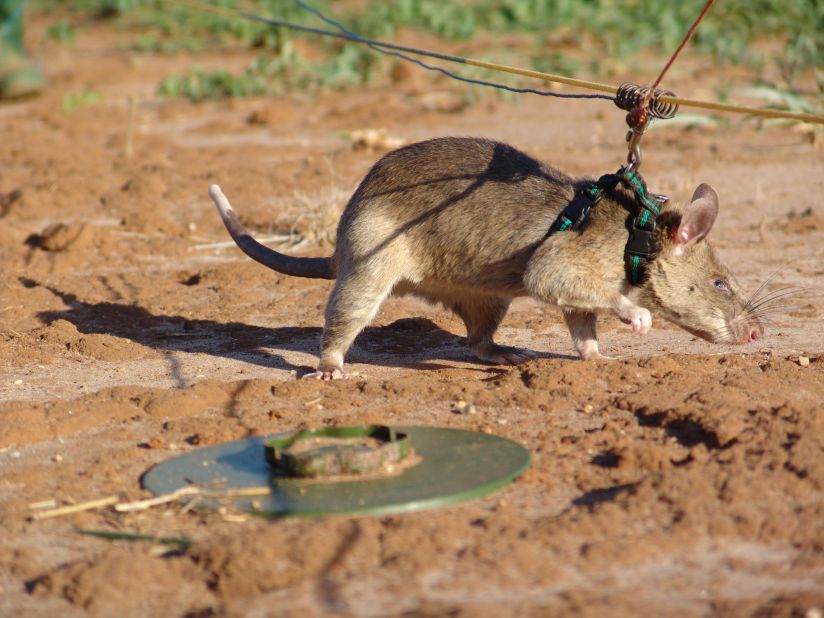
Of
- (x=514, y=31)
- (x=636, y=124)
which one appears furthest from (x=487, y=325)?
(x=514, y=31)

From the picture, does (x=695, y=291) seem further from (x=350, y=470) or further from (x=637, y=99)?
(x=350, y=470)

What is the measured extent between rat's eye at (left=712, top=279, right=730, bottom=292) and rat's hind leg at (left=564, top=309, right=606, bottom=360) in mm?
643

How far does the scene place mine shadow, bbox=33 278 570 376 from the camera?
6695mm

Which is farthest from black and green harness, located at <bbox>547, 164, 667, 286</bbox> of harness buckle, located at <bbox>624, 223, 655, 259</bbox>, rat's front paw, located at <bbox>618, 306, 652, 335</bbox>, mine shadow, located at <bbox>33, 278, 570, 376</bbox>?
mine shadow, located at <bbox>33, 278, 570, 376</bbox>

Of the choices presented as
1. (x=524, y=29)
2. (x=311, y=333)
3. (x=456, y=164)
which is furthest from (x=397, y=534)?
(x=524, y=29)

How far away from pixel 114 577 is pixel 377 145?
7420 millimetres

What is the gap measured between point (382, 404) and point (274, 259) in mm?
1509

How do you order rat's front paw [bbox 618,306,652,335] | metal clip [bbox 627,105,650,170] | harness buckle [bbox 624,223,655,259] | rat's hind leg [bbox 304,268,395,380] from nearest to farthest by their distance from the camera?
metal clip [bbox 627,105,650,170] → rat's front paw [bbox 618,306,652,335] → harness buckle [bbox 624,223,655,259] → rat's hind leg [bbox 304,268,395,380]

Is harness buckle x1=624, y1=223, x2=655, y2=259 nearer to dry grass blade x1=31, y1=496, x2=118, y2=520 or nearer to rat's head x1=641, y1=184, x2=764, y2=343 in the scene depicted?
rat's head x1=641, y1=184, x2=764, y2=343

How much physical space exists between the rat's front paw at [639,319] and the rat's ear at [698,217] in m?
0.42

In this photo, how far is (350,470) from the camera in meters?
4.53

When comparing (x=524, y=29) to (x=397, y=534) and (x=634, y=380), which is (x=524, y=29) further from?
(x=397, y=534)

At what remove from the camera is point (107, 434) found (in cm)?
534

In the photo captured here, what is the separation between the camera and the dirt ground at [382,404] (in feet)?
12.4
